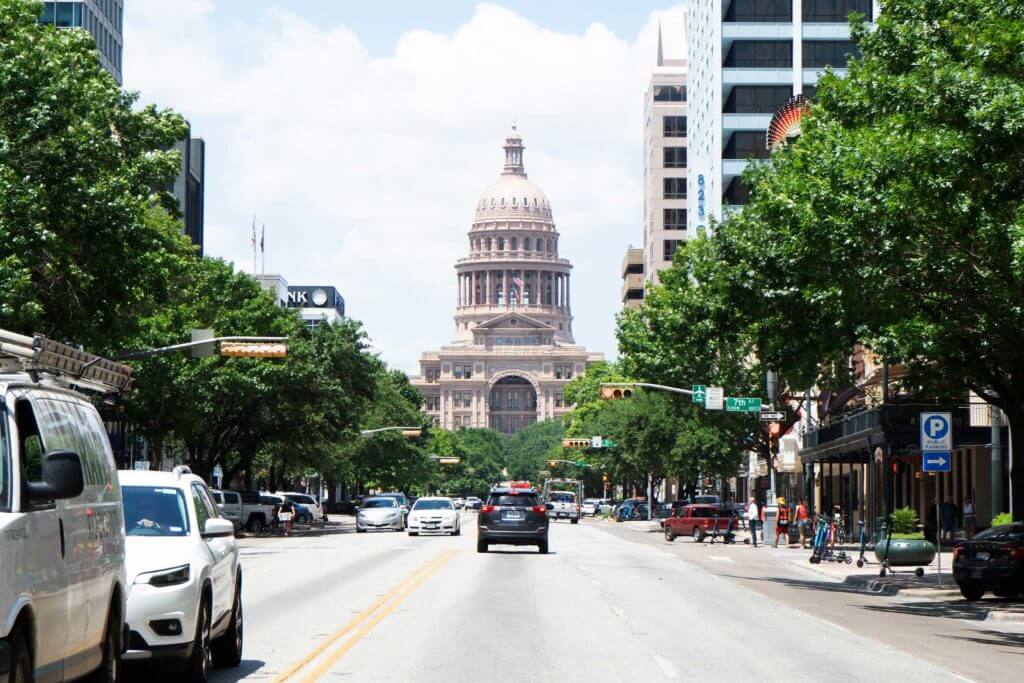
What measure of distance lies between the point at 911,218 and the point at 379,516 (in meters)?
45.4

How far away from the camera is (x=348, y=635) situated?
57.9 feet

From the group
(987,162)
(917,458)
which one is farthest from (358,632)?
(917,458)

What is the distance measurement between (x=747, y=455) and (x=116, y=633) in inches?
3242

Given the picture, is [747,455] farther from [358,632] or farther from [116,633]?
[116,633]

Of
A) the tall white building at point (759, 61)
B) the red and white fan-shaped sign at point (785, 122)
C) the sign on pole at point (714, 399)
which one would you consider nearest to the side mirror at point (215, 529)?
the sign on pole at point (714, 399)

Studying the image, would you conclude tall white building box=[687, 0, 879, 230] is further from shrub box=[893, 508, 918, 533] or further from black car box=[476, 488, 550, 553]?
shrub box=[893, 508, 918, 533]

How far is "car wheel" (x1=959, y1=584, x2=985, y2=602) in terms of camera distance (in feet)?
88.7

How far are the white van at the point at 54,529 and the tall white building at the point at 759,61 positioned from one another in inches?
3347

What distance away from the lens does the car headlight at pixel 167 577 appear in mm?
12055

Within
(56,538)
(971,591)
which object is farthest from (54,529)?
(971,591)

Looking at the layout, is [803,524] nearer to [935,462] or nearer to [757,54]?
[935,462]

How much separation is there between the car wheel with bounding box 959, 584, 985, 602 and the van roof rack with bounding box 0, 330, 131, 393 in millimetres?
18719

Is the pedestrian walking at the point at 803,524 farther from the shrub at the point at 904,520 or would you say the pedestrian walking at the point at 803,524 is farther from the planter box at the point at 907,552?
the planter box at the point at 907,552

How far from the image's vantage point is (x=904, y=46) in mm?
26047
